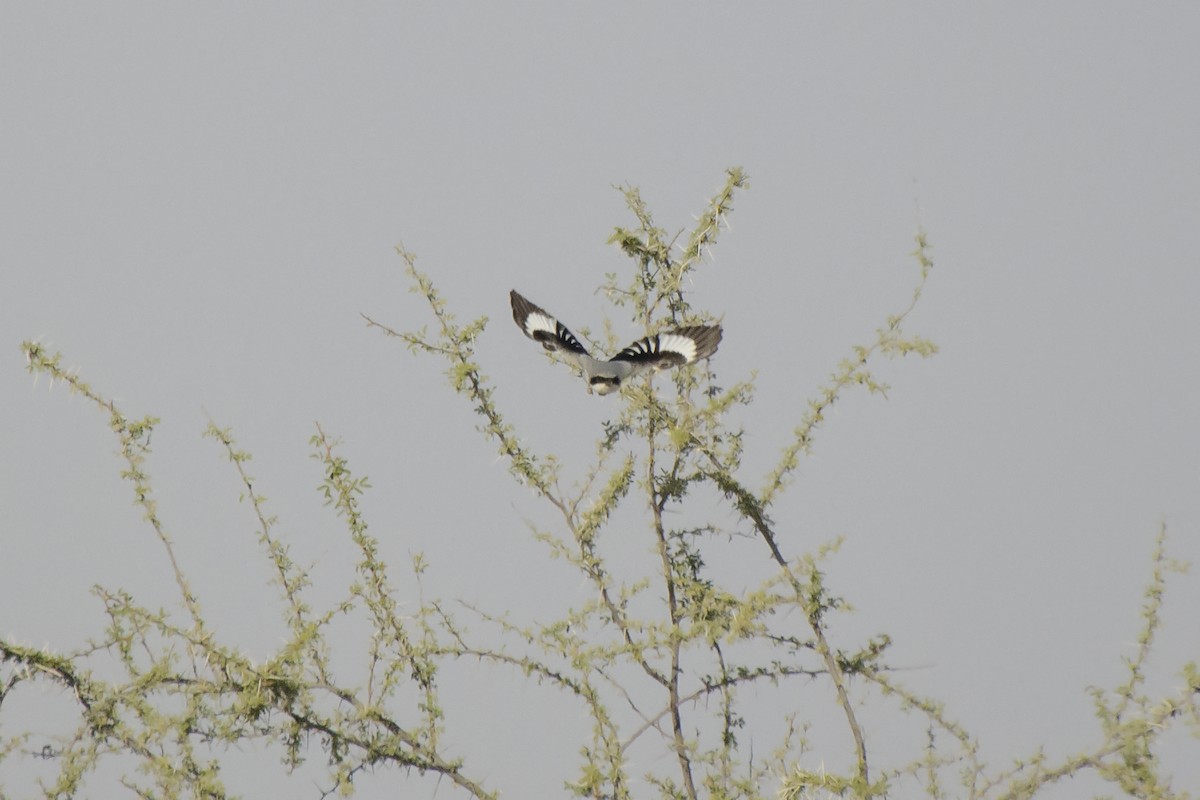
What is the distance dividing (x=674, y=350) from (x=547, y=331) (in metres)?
0.71

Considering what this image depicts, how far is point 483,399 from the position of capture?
22.1 ft

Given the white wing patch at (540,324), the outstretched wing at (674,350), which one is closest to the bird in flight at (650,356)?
the outstretched wing at (674,350)

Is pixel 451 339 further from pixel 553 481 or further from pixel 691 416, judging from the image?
pixel 691 416

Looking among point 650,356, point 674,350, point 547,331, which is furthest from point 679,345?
point 547,331

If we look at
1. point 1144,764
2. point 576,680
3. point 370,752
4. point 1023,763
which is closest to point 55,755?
point 370,752

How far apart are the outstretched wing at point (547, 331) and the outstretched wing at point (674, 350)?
284 millimetres

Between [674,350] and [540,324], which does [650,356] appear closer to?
[674,350]

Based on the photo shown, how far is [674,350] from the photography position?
632 centimetres

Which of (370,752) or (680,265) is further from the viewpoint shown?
(680,265)

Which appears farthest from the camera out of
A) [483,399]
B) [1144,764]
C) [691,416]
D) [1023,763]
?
[483,399]

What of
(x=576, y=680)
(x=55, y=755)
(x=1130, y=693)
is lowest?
(x=55, y=755)

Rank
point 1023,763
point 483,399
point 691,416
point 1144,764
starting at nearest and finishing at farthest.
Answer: point 1144,764, point 1023,763, point 691,416, point 483,399

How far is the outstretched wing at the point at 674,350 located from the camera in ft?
20.5

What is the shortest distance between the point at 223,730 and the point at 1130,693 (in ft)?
12.3
